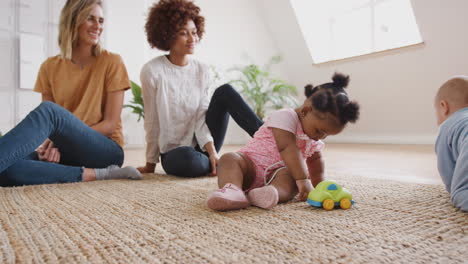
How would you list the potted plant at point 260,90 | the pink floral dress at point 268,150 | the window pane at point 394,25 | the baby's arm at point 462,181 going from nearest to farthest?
the baby's arm at point 462,181, the pink floral dress at point 268,150, the window pane at point 394,25, the potted plant at point 260,90

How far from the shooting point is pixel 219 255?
53 cm

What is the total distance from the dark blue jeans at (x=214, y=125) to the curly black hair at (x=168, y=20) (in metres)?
0.39

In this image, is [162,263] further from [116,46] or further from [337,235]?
[116,46]

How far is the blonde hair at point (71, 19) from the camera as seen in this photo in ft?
4.75

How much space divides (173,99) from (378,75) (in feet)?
8.78

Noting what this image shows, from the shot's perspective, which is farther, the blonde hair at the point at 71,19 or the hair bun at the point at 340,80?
the blonde hair at the point at 71,19

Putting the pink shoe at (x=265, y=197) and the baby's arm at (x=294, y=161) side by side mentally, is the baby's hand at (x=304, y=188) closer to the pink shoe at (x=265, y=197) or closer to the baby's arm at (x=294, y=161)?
the baby's arm at (x=294, y=161)

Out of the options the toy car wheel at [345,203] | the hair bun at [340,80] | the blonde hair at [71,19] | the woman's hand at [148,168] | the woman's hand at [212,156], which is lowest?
the woman's hand at [148,168]

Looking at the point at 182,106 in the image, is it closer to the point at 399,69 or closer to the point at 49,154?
the point at 49,154

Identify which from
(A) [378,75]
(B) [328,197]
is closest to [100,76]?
(B) [328,197]

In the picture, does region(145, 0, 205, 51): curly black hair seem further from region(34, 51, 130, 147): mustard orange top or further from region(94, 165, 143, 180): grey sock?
region(94, 165, 143, 180): grey sock

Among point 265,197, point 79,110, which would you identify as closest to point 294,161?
point 265,197

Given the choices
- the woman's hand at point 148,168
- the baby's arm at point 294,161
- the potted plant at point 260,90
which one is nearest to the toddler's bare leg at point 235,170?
the baby's arm at point 294,161

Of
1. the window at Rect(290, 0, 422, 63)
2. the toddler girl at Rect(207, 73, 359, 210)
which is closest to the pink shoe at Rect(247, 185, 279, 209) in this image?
the toddler girl at Rect(207, 73, 359, 210)
